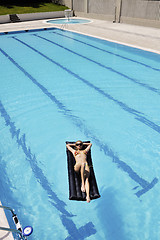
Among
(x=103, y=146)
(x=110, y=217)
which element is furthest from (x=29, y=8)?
(x=110, y=217)

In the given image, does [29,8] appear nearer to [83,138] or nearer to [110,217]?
[83,138]

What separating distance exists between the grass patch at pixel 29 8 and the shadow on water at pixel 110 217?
20024 millimetres

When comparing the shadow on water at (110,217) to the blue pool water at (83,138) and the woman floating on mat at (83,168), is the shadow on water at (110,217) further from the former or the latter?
the woman floating on mat at (83,168)

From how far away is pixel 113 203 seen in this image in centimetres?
302

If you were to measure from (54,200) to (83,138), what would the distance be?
5.20 feet

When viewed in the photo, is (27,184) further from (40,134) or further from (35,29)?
(35,29)

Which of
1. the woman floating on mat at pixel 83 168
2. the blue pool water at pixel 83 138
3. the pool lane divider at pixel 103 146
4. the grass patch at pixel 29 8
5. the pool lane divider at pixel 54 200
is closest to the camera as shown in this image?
the pool lane divider at pixel 54 200

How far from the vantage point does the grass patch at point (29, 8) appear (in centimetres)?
1877

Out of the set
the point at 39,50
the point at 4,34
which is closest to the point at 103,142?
the point at 39,50

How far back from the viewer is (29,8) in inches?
790

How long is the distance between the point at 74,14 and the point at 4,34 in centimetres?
1057

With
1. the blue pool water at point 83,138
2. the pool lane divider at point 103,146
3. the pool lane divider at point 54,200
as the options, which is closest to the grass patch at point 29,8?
the blue pool water at point 83,138

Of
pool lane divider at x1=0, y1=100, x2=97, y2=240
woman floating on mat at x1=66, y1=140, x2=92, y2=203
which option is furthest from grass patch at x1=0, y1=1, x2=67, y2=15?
woman floating on mat at x1=66, y1=140, x2=92, y2=203

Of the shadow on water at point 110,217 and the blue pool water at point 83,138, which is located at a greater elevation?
the blue pool water at point 83,138
